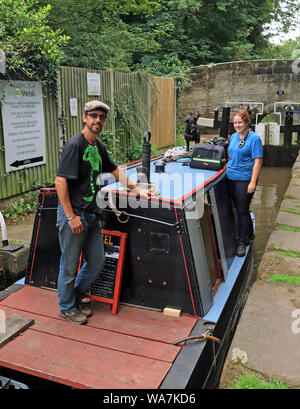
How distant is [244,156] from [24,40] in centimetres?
387

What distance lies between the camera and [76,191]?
299cm

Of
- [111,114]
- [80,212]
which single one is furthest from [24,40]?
[80,212]

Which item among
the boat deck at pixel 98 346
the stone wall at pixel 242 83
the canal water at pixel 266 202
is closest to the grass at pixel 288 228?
the canal water at pixel 266 202

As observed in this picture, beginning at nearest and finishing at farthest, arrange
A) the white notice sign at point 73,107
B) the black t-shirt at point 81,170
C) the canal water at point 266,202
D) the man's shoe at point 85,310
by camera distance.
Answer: the black t-shirt at point 81,170 → the man's shoe at point 85,310 → the canal water at point 266,202 → the white notice sign at point 73,107

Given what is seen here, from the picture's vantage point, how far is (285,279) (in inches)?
170

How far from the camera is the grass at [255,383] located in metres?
2.73

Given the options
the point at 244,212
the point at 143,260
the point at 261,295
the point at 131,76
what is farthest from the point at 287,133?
the point at 143,260

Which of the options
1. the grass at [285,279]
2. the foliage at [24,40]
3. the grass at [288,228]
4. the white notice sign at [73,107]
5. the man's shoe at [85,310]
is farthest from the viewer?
the white notice sign at [73,107]

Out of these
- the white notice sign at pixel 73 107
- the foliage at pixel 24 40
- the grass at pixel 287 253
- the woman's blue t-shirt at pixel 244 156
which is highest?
the foliage at pixel 24 40

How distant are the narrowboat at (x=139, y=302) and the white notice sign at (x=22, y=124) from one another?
3.11 meters

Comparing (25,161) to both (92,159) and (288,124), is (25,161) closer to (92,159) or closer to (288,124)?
(92,159)

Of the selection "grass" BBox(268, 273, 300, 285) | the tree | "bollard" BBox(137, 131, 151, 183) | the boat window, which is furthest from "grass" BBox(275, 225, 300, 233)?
the tree

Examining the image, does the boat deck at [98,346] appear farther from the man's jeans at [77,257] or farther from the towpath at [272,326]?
the towpath at [272,326]
